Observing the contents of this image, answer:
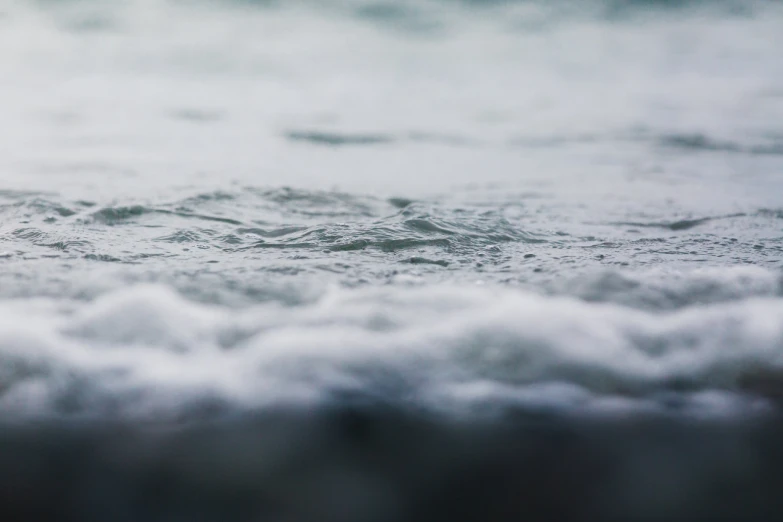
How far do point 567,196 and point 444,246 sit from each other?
1.75 meters

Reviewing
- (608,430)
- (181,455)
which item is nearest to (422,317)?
(608,430)

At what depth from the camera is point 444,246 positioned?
3.00 m

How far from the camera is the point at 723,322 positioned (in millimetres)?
1926

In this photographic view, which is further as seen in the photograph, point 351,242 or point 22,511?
point 351,242

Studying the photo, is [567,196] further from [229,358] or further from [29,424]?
[29,424]

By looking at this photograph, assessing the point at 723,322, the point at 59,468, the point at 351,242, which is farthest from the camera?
the point at 351,242

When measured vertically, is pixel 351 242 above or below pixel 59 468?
above

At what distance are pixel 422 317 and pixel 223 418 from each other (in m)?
0.64

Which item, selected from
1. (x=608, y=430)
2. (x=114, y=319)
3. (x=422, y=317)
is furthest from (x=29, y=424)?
(x=608, y=430)

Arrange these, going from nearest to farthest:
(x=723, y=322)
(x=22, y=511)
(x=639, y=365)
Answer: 1. (x=22, y=511)
2. (x=639, y=365)
3. (x=723, y=322)

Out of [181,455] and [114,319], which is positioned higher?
[114,319]

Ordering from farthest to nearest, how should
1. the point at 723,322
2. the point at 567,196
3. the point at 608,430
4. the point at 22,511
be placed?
1. the point at 567,196
2. the point at 723,322
3. the point at 608,430
4. the point at 22,511

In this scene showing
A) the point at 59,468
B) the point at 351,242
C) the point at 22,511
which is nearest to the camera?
the point at 22,511

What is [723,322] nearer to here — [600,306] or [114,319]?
[600,306]
